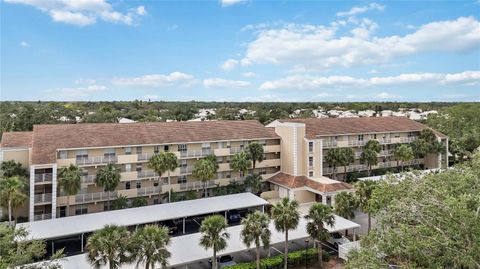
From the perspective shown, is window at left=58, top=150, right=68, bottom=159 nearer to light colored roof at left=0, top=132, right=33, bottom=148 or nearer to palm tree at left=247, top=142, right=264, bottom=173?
light colored roof at left=0, top=132, right=33, bottom=148

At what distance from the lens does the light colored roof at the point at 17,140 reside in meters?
39.0

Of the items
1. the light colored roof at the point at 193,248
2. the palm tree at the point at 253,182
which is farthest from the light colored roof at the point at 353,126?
the light colored roof at the point at 193,248

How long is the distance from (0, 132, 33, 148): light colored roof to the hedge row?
26.6 meters

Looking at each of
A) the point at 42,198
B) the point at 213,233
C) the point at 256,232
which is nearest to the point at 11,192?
the point at 42,198

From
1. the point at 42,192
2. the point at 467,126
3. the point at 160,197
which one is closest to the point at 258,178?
the point at 160,197

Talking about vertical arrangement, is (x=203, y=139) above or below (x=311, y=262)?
above

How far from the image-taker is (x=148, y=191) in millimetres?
43469

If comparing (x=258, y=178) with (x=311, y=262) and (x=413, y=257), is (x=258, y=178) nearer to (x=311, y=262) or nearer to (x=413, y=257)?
(x=311, y=262)

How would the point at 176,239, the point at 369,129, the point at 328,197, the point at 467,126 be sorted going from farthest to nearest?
1. the point at 467,126
2. the point at 369,129
3. the point at 328,197
4. the point at 176,239

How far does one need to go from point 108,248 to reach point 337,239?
2214 centimetres

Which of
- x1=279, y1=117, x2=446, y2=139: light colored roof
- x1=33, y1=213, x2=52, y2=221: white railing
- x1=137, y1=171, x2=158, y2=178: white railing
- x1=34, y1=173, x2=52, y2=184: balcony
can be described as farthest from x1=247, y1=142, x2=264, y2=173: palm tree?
x1=33, y1=213, x2=52, y2=221: white railing

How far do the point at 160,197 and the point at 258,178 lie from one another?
12428mm

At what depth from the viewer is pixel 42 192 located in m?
38.2

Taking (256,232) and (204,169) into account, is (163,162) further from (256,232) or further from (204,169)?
(256,232)
